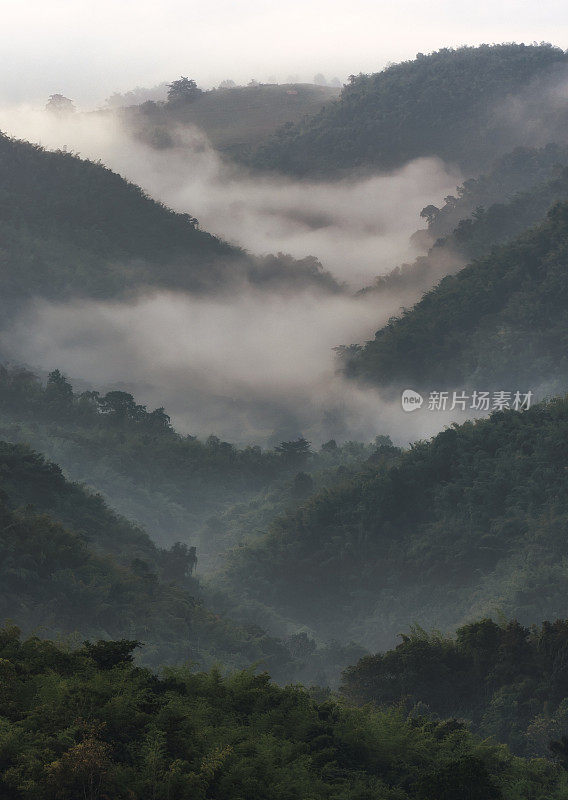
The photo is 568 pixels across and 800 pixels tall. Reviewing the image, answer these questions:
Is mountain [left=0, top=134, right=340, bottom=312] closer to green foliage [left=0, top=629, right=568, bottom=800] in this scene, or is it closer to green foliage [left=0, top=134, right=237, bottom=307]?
green foliage [left=0, top=134, right=237, bottom=307]

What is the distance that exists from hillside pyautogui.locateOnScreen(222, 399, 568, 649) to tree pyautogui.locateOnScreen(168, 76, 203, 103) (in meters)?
142

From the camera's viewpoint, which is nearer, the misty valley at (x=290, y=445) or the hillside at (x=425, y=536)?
the misty valley at (x=290, y=445)

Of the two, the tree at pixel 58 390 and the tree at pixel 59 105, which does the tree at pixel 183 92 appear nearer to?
the tree at pixel 59 105

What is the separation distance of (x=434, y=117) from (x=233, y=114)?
37.6m

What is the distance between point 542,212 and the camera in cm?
10250

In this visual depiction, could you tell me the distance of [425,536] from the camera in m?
52.8

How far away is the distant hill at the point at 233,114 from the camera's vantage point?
18075 cm

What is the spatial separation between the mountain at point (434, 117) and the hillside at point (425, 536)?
401ft

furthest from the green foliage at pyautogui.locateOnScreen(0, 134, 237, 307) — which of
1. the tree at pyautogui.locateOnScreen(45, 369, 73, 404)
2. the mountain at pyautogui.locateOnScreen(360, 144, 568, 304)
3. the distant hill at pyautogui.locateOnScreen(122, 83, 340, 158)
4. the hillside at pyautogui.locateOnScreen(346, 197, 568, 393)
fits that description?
the distant hill at pyautogui.locateOnScreen(122, 83, 340, 158)

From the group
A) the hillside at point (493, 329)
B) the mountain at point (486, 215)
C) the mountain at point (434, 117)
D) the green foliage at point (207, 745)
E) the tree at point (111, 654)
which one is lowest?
the green foliage at point (207, 745)

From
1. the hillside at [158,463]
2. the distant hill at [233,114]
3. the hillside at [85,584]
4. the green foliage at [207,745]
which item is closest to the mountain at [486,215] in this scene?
the hillside at [158,463]

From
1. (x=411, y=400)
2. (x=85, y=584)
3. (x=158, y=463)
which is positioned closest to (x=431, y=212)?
(x=411, y=400)

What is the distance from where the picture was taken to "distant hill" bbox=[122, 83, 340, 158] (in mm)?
180750

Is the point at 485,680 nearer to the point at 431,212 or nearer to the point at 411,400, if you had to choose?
the point at 411,400
